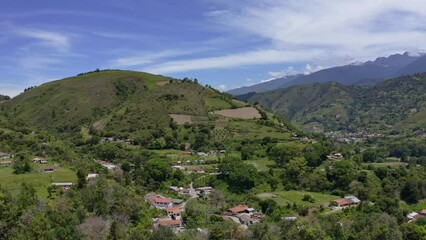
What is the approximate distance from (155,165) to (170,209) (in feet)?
47.6

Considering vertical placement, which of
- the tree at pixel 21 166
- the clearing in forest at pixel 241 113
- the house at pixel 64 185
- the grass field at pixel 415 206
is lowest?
the grass field at pixel 415 206

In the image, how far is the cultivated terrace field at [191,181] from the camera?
48.1 m

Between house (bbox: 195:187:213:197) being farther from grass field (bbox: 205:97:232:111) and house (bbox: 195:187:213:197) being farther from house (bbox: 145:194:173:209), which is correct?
grass field (bbox: 205:97:232:111)

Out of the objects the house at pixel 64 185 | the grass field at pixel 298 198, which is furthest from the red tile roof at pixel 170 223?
the grass field at pixel 298 198

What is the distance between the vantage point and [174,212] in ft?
189

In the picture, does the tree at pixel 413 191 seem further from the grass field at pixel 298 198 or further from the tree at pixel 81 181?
the tree at pixel 81 181

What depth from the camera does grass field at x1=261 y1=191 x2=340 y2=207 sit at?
6424cm

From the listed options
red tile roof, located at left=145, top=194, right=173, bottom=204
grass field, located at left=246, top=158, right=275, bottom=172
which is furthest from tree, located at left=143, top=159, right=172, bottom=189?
grass field, located at left=246, top=158, right=275, bottom=172

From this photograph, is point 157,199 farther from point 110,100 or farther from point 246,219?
point 110,100

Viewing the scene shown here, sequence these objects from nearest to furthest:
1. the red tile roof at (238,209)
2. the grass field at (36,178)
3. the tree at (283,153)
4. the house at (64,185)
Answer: the grass field at (36,178) < the house at (64,185) < the red tile roof at (238,209) < the tree at (283,153)

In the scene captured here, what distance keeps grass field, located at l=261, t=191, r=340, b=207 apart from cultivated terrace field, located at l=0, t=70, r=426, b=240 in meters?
0.16

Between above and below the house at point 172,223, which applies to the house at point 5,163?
above

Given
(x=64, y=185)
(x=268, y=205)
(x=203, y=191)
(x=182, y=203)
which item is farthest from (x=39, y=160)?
(x=268, y=205)

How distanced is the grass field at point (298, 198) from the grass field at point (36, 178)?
91.6 feet
